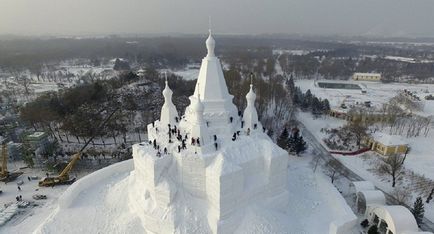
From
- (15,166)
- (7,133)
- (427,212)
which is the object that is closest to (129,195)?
(15,166)

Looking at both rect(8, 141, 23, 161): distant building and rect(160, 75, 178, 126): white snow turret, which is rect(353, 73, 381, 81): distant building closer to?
rect(160, 75, 178, 126): white snow turret

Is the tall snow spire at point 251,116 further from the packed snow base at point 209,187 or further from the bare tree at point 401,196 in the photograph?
the bare tree at point 401,196

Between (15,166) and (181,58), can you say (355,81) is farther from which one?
(15,166)

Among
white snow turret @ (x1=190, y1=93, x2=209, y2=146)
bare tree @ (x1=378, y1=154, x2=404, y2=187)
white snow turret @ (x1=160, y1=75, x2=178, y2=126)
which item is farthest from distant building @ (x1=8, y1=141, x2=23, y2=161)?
bare tree @ (x1=378, y1=154, x2=404, y2=187)

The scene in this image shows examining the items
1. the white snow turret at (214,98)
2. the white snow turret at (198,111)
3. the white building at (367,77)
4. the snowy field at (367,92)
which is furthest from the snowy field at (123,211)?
the white building at (367,77)

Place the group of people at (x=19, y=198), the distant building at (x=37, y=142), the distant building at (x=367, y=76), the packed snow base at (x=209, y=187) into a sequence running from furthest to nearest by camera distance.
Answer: the distant building at (x=367, y=76) → the distant building at (x=37, y=142) → the group of people at (x=19, y=198) → the packed snow base at (x=209, y=187)

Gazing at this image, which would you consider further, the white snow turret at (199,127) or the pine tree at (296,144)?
the pine tree at (296,144)
